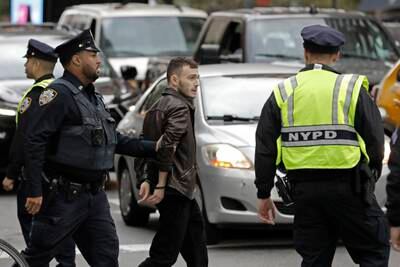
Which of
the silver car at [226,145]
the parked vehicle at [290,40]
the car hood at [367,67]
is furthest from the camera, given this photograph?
the parked vehicle at [290,40]

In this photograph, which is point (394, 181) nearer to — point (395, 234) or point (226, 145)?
point (395, 234)

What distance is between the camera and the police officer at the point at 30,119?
8.11 meters

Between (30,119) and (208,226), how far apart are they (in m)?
3.64

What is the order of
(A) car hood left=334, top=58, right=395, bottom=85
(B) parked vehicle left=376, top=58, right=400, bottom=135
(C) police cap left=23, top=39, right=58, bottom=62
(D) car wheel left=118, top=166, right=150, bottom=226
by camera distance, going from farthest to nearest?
(A) car hood left=334, top=58, right=395, bottom=85
(B) parked vehicle left=376, top=58, right=400, bottom=135
(D) car wheel left=118, top=166, right=150, bottom=226
(C) police cap left=23, top=39, right=58, bottom=62

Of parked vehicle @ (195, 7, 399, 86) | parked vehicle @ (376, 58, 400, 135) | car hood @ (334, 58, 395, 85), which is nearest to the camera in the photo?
parked vehicle @ (376, 58, 400, 135)

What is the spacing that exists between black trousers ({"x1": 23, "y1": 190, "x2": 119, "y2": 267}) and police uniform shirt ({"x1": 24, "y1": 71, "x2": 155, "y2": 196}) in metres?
0.13

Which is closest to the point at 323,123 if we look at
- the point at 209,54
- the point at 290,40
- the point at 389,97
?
the point at 389,97

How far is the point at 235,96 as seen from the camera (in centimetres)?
1132

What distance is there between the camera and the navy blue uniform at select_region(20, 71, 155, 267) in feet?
23.7

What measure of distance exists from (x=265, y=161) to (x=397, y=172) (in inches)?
32.0

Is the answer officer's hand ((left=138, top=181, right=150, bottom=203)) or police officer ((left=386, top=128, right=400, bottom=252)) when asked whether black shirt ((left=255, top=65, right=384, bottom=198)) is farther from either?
officer's hand ((left=138, top=181, right=150, bottom=203))

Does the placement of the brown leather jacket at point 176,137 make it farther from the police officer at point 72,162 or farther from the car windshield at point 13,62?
the car windshield at point 13,62

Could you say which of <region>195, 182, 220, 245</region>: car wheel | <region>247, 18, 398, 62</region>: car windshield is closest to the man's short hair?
<region>195, 182, 220, 245</region>: car wheel

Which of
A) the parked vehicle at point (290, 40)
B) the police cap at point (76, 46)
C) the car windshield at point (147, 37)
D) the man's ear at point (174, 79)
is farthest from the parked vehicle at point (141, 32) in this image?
the police cap at point (76, 46)
